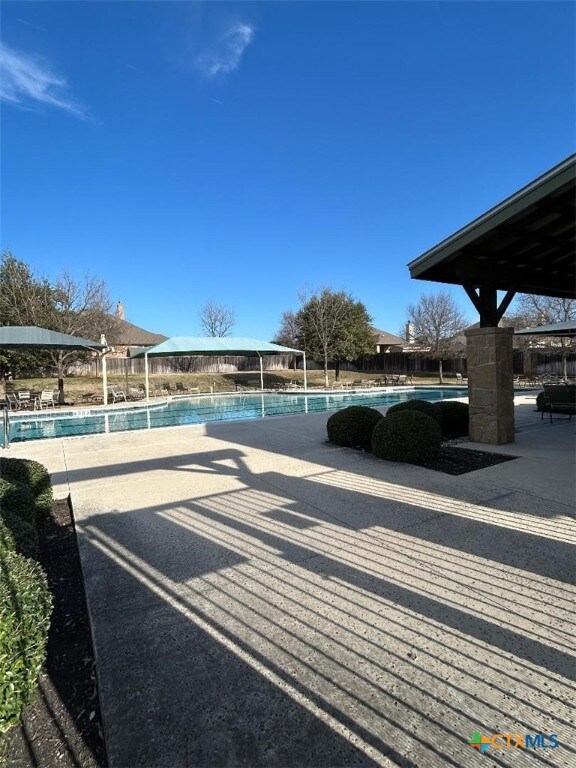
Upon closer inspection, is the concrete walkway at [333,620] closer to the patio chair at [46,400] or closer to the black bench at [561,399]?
the black bench at [561,399]

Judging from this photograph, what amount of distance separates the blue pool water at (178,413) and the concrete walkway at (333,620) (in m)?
8.30

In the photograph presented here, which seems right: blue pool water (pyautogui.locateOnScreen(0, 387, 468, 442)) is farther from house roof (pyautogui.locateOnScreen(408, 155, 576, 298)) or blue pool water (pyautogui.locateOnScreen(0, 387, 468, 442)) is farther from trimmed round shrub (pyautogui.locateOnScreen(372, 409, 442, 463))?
house roof (pyautogui.locateOnScreen(408, 155, 576, 298))

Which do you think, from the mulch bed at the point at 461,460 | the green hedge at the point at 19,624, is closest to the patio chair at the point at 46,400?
the mulch bed at the point at 461,460

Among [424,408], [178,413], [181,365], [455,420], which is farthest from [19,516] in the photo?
[181,365]

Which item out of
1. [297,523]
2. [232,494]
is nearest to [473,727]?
[297,523]

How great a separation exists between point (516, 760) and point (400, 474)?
4125 millimetres

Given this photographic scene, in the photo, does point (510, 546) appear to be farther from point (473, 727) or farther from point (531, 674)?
point (473, 727)

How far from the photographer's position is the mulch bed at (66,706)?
62.7 inches

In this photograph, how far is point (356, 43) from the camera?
372 inches

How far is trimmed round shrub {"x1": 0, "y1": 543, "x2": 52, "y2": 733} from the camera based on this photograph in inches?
59.1

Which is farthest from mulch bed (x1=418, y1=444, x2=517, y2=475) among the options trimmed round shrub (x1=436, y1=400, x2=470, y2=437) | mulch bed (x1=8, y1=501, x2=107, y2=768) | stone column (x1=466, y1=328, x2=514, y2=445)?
mulch bed (x1=8, y1=501, x2=107, y2=768)

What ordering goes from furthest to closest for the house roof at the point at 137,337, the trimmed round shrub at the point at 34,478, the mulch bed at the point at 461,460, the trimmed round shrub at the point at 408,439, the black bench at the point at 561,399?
the house roof at the point at 137,337, the black bench at the point at 561,399, the trimmed round shrub at the point at 408,439, the mulch bed at the point at 461,460, the trimmed round shrub at the point at 34,478

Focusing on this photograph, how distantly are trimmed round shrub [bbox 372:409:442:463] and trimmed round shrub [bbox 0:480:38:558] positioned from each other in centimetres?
474

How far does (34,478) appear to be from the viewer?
14.1ft
